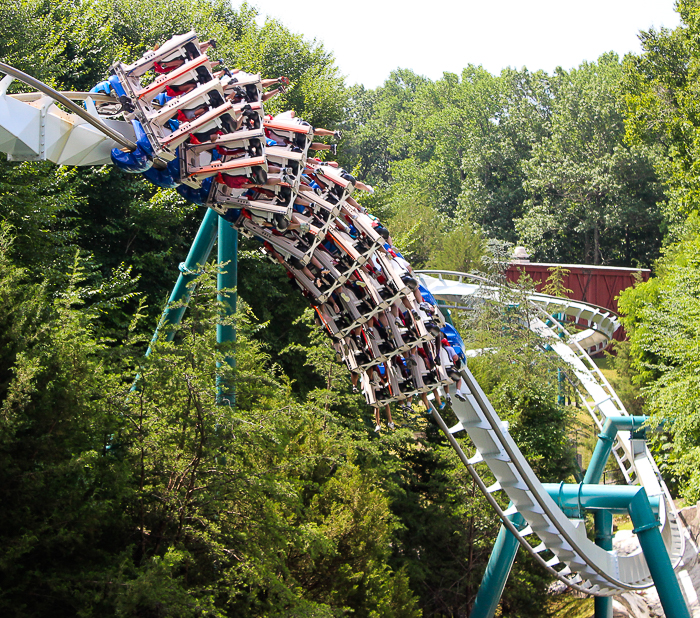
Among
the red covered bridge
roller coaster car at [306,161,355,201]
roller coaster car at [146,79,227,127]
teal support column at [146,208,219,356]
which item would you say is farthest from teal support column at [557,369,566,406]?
the red covered bridge

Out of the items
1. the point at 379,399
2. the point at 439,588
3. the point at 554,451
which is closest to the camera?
the point at 379,399

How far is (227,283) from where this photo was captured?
20.8 ft

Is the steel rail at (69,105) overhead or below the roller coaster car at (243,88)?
below

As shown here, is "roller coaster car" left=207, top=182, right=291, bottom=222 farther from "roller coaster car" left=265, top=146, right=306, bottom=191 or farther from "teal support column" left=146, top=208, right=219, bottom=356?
"teal support column" left=146, top=208, right=219, bottom=356

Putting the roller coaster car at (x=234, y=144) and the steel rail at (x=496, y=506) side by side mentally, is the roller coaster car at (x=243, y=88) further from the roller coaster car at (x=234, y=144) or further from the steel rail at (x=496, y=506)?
the steel rail at (x=496, y=506)

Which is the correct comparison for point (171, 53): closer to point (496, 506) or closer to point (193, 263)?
point (193, 263)

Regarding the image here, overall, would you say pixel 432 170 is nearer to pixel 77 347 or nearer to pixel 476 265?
pixel 476 265

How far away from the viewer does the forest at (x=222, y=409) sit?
6.14 metres

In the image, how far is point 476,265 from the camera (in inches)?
1272

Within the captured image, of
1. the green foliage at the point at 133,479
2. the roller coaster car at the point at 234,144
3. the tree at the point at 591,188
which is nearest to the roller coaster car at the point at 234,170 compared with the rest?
the roller coaster car at the point at 234,144

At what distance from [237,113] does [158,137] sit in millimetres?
422

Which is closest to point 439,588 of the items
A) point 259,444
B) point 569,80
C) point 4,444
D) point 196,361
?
point 259,444

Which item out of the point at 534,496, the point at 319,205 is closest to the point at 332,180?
the point at 319,205

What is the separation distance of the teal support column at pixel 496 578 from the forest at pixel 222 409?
4.71 feet
